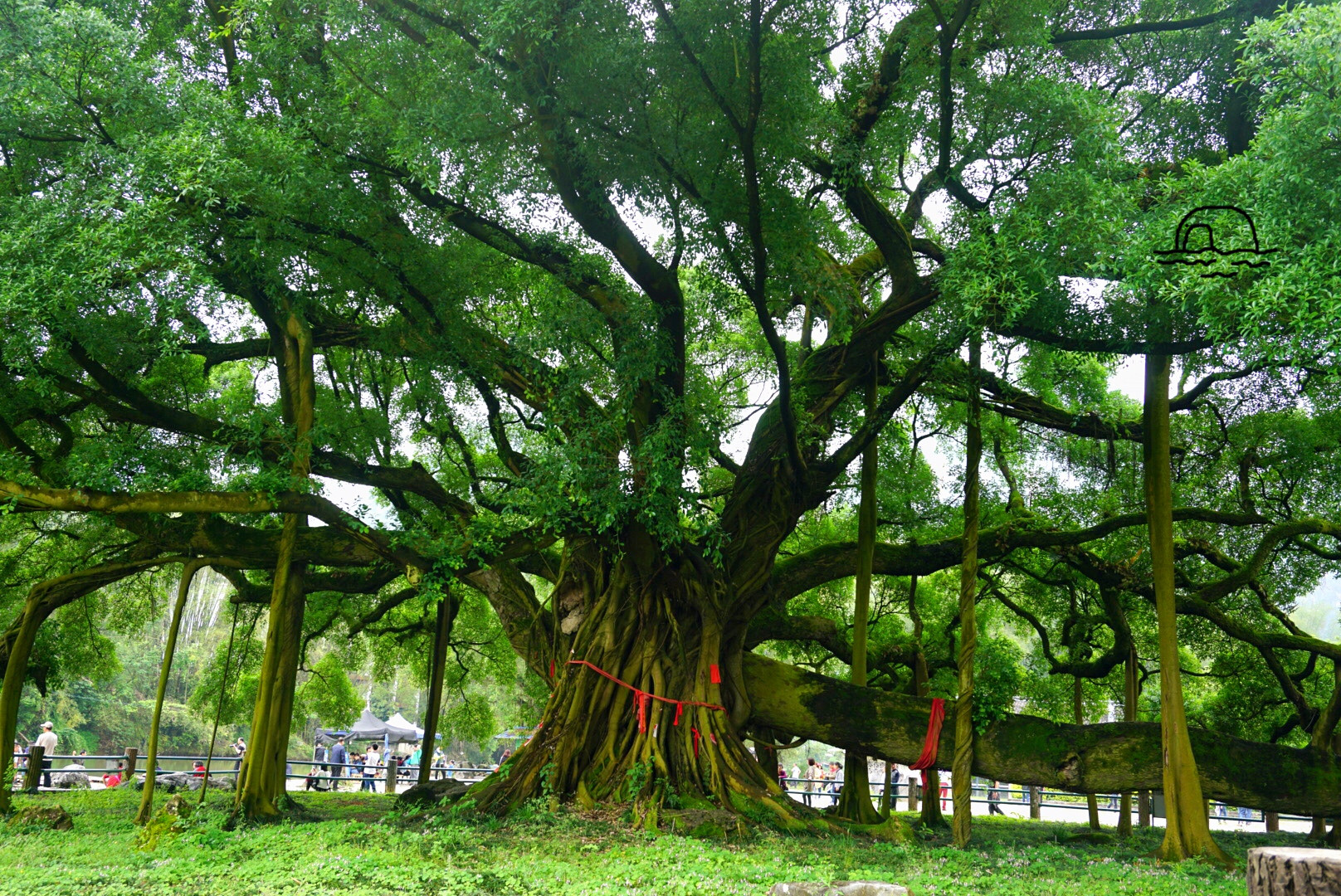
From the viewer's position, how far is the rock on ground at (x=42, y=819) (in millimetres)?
6598

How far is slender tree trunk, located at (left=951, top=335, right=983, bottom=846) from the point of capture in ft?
22.6

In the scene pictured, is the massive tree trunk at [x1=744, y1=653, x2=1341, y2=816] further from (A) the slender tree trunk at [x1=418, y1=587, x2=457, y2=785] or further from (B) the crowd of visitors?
(B) the crowd of visitors

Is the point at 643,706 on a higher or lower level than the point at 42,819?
higher

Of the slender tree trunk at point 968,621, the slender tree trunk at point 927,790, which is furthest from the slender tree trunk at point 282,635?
the slender tree trunk at point 927,790

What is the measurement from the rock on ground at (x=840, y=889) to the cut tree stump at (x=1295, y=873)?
5.34ft

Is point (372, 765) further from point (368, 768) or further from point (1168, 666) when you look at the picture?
point (1168, 666)

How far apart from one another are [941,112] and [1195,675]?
9.21m

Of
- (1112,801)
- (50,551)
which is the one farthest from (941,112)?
(1112,801)

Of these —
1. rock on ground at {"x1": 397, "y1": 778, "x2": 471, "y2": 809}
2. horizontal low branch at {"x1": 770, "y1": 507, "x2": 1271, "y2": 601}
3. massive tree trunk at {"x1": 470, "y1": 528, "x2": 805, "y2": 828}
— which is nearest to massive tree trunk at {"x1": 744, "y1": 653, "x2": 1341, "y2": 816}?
massive tree trunk at {"x1": 470, "y1": 528, "x2": 805, "y2": 828}

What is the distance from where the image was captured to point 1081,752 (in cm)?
795

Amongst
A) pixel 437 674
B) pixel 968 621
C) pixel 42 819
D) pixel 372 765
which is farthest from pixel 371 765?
pixel 968 621

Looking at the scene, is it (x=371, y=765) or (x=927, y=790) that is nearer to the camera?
(x=927, y=790)

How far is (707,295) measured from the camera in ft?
32.7

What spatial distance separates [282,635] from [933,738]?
18.7 ft
